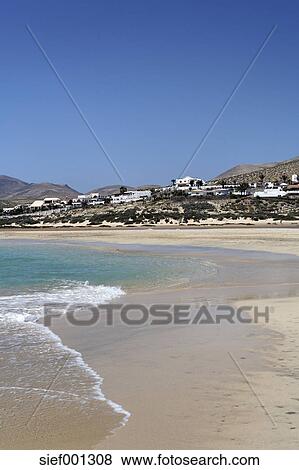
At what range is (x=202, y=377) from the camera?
19.2 ft

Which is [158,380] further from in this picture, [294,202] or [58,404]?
[294,202]

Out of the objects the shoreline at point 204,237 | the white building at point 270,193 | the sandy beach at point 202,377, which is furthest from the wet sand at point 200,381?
the white building at point 270,193

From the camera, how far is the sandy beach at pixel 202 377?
4.29 meters

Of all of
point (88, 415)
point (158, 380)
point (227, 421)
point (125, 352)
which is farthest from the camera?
point (125, 352)

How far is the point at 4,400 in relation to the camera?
5223 millimetres

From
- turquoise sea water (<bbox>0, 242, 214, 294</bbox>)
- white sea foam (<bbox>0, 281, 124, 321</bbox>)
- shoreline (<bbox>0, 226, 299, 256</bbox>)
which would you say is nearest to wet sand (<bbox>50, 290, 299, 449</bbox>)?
white sea foam (<bbox>0, 281, 124, 321</bbox>)

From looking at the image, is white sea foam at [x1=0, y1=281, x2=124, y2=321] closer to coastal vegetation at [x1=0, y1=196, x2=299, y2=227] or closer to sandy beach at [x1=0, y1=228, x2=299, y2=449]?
sandy beach at [x1=0, y1=228, x2=299, y2=449]

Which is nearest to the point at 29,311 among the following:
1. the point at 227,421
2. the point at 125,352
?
the point at 125,352

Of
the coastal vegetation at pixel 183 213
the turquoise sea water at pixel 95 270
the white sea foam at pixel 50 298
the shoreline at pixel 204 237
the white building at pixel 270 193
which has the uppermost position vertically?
the white building at pixel 270 193

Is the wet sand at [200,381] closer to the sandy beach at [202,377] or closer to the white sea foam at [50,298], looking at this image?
the sandy beach at [202,377]

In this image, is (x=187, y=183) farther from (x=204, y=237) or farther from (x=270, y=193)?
(x=204, y=237)

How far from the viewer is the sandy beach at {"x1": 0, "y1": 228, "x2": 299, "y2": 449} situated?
429 cm
